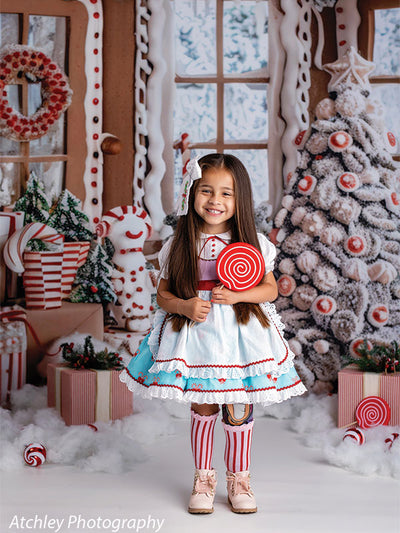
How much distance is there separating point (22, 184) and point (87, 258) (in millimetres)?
615

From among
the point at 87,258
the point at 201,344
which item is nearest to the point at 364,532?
the point at 201,344

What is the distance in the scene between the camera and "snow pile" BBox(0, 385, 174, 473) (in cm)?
306

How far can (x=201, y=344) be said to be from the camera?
2520 millimetres

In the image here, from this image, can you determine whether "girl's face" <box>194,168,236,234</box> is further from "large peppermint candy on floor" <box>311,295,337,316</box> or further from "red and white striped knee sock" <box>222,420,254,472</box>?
"large peppermint candy on floor" <box>311,295,337,316</box>

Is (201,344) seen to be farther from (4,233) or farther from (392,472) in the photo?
(4,233)

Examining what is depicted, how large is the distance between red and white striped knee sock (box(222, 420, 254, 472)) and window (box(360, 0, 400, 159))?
2.67 meters

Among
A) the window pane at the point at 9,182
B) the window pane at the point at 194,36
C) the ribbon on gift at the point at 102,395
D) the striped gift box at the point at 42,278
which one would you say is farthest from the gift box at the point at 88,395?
the window pane at the point at 194,36

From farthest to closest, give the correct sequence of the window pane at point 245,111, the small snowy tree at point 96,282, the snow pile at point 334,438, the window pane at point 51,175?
the window pane at point 245,111 → the window pane at point 51,175 → the small snowy tree at point 96,282 → the snow pile at point 334,438

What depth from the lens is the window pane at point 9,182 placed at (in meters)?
4.40

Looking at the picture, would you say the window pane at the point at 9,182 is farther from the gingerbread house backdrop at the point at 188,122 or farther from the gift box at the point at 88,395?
the gift box at the point at 88,395

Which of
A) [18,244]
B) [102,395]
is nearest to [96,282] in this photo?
[18,244]

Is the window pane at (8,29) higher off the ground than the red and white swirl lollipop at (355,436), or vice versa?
the window pane at (8,29)

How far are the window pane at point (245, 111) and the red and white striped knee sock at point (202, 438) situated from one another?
2601 mm

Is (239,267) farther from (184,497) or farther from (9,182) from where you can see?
(9,182)
